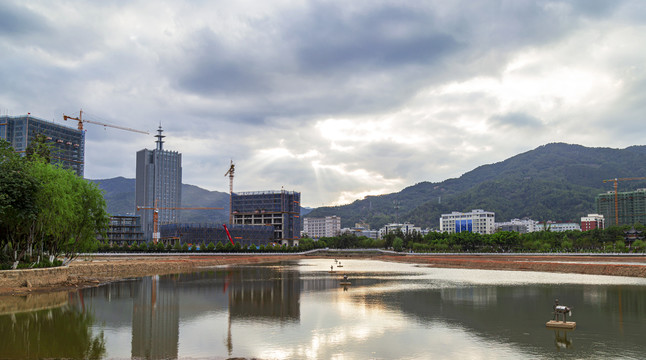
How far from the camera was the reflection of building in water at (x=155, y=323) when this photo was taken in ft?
84.3

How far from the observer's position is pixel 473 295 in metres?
48.9

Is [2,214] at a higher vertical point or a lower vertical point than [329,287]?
higher

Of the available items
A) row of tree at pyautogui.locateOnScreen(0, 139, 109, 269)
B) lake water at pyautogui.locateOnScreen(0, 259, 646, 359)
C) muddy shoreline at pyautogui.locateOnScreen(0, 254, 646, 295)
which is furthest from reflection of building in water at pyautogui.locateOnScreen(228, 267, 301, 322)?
row of tree at pyautogui.locateOnScreen(0, 139, 109, 269)

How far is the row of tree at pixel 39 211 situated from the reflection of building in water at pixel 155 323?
42.5 feet

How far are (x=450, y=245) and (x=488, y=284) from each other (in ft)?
348

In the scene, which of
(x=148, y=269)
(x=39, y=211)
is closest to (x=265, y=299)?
(x=39, y=211)

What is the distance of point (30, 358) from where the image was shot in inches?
918

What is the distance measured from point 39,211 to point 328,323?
36.2 metres

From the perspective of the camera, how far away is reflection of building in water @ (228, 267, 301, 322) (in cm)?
3789

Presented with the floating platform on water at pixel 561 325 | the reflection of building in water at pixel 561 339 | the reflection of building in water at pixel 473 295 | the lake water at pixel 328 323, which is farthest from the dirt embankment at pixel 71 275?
the reflection of building in water at pixel 561 339

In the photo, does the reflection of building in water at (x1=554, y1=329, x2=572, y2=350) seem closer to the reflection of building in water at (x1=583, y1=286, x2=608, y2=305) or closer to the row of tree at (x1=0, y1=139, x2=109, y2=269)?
the reflection of building in water at (x1=583, y1=286, x2=608, y2=305)

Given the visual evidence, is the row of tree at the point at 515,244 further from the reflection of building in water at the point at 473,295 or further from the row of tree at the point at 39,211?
the reflection of building in water at the point at 473,295

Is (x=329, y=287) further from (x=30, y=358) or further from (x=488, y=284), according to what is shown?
(x=30, y=358)

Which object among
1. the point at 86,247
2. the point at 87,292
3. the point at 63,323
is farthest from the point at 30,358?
the point at 86,247
